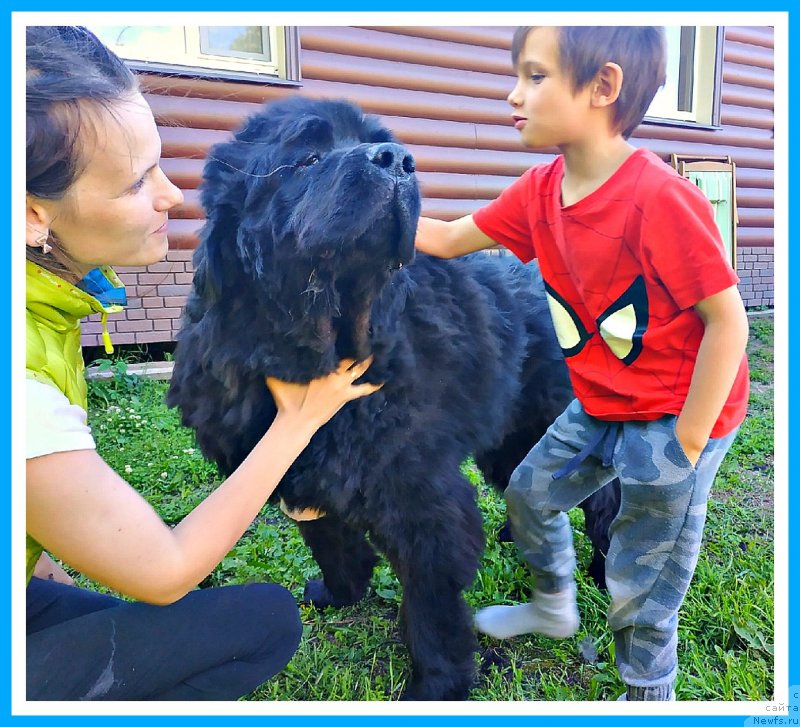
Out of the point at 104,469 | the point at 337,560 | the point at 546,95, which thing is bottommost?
the point at 337,560

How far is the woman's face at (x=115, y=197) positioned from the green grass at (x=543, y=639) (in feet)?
4.36

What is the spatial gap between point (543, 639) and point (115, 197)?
1.76 metres

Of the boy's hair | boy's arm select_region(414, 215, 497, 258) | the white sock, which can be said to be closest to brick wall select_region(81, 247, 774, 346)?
boy's arm select_region(414, 215, 497, 258)

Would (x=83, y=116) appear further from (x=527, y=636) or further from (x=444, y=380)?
(x=527, y=636)

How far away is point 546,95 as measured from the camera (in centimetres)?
132

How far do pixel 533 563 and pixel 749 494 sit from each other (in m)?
1.48

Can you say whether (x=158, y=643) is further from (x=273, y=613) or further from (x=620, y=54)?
(x=620, y=54)

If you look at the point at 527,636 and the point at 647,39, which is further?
the point at 527,636

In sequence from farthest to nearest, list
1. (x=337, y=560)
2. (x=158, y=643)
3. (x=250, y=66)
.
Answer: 1. (x=250, y=66)
2. (x=337, y=560)
3. (x=158, y=643)

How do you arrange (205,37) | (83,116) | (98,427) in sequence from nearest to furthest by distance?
1. (83,116)
2. (205,37)
3. (98,427)

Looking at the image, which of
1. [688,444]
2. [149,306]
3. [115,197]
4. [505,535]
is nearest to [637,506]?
[688,444]

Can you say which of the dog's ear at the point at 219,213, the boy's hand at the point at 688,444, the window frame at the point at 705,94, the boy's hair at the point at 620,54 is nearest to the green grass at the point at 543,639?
the boy's hand at the point at 688,444

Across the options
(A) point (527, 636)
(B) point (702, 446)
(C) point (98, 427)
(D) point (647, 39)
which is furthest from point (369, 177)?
(C) point (98, 427)

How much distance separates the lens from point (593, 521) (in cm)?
228
